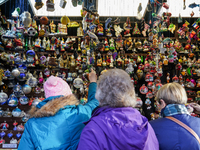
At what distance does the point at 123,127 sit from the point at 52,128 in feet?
1.45

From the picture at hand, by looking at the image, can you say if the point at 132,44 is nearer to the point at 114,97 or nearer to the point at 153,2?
the point at 153,2

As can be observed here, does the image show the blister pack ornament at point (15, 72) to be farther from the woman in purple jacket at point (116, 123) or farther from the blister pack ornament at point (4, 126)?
the woman in purple jacket at point (116, 123)

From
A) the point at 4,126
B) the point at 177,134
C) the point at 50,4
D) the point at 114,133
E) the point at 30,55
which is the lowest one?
the point at 4,126

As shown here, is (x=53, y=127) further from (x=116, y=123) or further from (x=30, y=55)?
(x=30, y=55)

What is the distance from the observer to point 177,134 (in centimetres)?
121

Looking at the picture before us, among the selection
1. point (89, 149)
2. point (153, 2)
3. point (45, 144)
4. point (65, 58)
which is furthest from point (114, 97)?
point (65, 58)

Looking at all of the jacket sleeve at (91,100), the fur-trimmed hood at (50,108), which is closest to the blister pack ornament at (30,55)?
the jacket sleeve at (91,100)

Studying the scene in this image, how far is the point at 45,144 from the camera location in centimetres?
108

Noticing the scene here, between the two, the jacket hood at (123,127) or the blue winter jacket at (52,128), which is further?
the blue winter jacket at (52,128)

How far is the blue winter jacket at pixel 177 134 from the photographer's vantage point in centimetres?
119

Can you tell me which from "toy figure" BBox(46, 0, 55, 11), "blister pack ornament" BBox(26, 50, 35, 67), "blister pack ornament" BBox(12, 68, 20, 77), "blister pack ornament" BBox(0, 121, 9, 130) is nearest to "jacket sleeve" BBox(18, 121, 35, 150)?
"toy figure" BBox(46, 0, 55, 11)

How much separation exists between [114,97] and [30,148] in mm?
576

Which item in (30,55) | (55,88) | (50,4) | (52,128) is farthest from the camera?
(30,55)

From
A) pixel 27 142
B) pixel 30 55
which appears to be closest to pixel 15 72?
pixel 30 55
